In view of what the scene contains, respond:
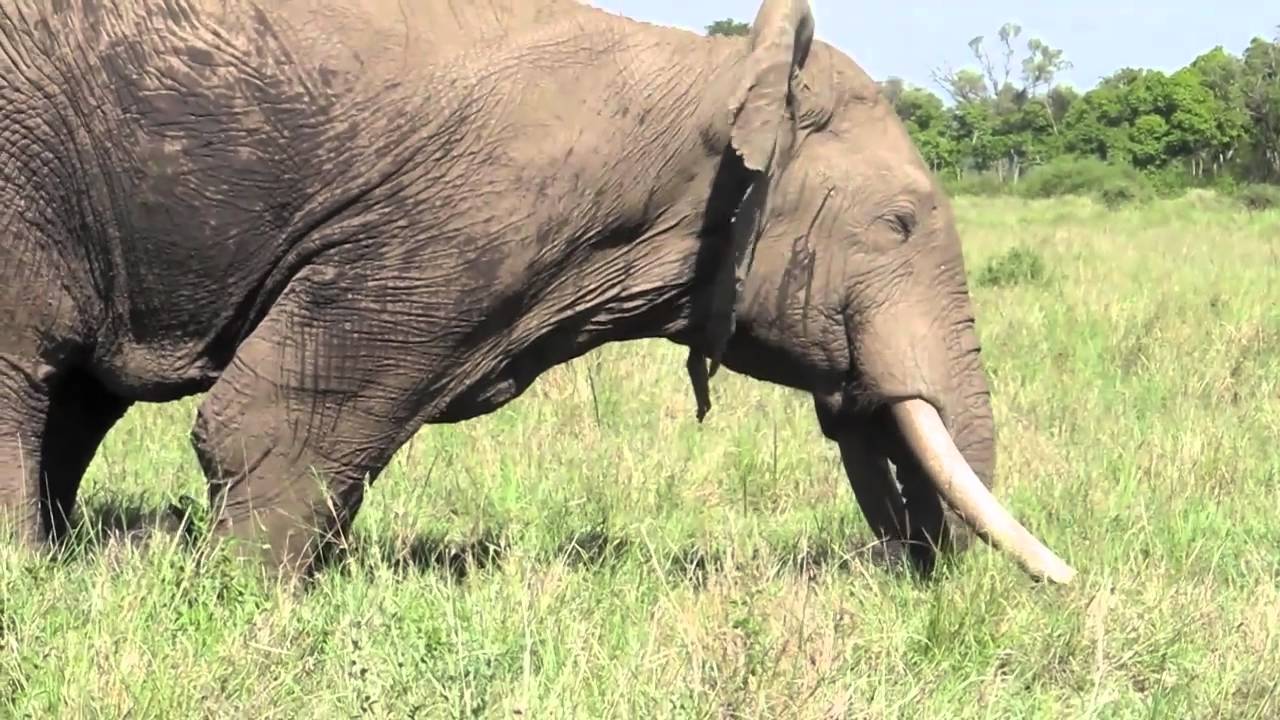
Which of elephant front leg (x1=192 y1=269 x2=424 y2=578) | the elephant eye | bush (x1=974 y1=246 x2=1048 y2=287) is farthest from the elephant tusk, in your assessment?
bush (x1=974 y1=246 x2=1048 y2=287)

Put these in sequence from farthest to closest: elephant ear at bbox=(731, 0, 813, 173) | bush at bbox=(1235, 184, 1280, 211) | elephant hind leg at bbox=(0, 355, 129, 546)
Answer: bush at bbox=(1235, 184, 1280, 211), elephant ear at bbox=(731, 0, 813, 173), elephant hind leg at bbox=(0, 355, 129, 546)

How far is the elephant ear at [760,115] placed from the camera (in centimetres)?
446

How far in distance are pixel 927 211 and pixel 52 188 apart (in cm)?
245

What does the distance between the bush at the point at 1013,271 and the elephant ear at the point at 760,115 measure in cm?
977

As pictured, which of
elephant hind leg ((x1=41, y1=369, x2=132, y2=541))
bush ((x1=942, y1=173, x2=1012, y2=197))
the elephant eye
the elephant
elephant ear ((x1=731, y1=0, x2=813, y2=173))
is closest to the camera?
the elephant

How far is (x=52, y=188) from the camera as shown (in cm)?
428

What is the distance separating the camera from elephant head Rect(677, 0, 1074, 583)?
183 inches

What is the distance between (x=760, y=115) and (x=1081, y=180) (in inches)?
1599

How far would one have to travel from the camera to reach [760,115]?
14.7 ft

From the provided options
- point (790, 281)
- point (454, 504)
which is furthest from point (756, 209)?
point (454, 504)

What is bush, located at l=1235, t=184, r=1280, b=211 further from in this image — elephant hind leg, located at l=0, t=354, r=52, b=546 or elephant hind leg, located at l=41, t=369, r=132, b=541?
elephant hind leg, located at l=0, t=354, r=52, b=546

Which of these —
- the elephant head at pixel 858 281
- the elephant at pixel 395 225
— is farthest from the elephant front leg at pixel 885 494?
the elephant at pixel 395 225

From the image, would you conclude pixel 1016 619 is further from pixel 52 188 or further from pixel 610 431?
pixel 610 431

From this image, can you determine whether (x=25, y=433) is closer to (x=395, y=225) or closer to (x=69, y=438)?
(x=69, y=438)
